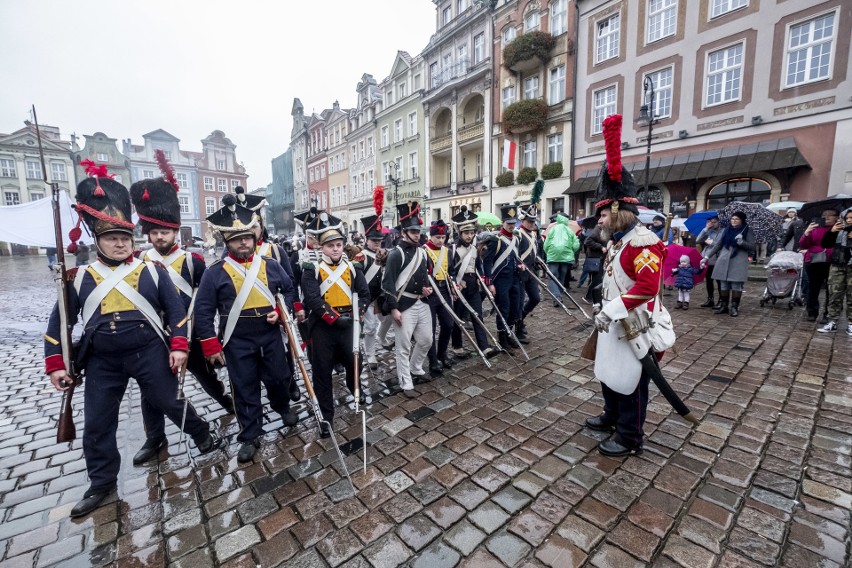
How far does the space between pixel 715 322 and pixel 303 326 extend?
7048 mm

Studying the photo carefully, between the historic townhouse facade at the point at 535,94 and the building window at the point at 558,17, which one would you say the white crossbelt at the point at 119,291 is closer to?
the historic townhouse facade at the point at 535,94

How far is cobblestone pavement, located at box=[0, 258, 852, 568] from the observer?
2.28 meters

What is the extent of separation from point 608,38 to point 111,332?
71.6 ft

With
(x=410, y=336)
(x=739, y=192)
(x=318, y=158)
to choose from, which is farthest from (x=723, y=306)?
(x=318, y=158)

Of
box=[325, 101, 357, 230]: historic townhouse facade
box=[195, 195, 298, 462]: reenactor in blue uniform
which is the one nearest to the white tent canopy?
box=[195, 195, 298, 462]: reenactor in blue uniform

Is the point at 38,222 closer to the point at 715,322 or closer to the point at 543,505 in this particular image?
the point at 543,505

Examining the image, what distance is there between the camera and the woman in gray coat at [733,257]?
23.6ft

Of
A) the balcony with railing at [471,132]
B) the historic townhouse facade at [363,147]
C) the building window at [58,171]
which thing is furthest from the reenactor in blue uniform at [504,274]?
the building window at [58,171]

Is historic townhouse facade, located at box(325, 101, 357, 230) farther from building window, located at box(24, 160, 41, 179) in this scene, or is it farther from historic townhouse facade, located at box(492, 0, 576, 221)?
building window, located at box(24, 160, 41, 179)

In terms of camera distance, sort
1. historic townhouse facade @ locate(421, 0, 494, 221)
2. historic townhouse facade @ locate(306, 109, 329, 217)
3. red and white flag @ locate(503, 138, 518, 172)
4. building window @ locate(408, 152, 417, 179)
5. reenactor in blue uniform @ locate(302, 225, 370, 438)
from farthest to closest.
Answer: historic townhouse facade @ locate(306, 109, 329, 217)
building window @ locate(408, 152, 417, 179)
historic townhouse facade @ locate(421, 0, 494, 221)
red and white flag @ locate(503, 138, 518, 172)
reenactor in blue uniform @ locate(302, 225, 370, 438)

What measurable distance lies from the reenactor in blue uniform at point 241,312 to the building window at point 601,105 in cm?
1843

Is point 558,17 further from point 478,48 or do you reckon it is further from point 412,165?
point 412,165

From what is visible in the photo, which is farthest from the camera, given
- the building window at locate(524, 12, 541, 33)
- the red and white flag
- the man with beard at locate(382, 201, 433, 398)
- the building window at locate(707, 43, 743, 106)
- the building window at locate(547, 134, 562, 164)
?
the building window at locate(524, 12, 541, 33)

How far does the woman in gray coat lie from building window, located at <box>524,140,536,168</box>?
15154 mm
